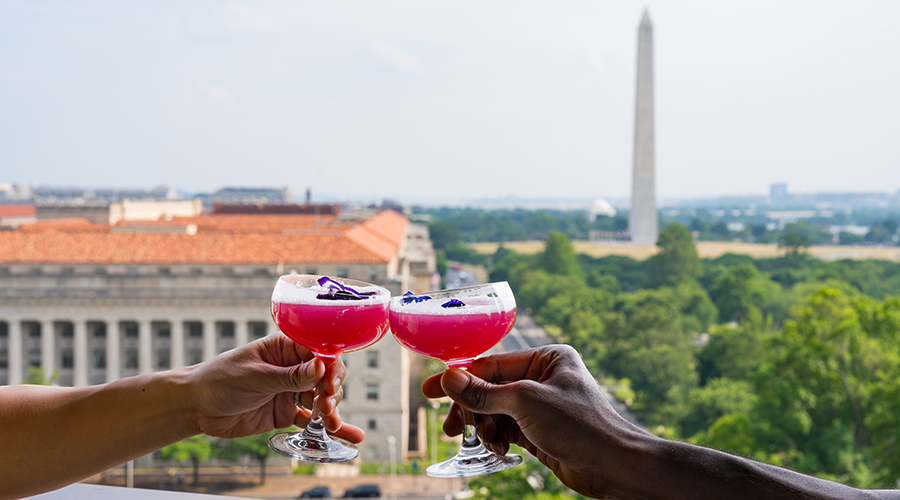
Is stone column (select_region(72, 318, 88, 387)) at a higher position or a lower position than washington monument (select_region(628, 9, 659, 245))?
lower

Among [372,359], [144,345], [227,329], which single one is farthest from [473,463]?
[144,345]

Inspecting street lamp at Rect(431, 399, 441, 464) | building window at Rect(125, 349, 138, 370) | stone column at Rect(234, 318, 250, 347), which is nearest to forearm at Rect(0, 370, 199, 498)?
street lamp at Rect(431, 399, 441, 464)

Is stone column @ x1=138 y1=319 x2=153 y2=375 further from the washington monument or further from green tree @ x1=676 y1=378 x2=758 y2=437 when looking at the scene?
the washington monument

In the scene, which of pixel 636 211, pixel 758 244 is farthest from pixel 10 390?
pixel 758 244

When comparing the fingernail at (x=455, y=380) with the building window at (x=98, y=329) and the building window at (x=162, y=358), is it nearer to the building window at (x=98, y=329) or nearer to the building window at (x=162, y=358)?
the building window at (x=162, y=358)

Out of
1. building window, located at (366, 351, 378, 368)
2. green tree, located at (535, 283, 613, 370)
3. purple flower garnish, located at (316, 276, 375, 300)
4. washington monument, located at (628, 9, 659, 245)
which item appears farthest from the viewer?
washington monument, located at (628, 9, 659, 245)

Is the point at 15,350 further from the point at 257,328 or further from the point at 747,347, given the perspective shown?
the point at 747,347
